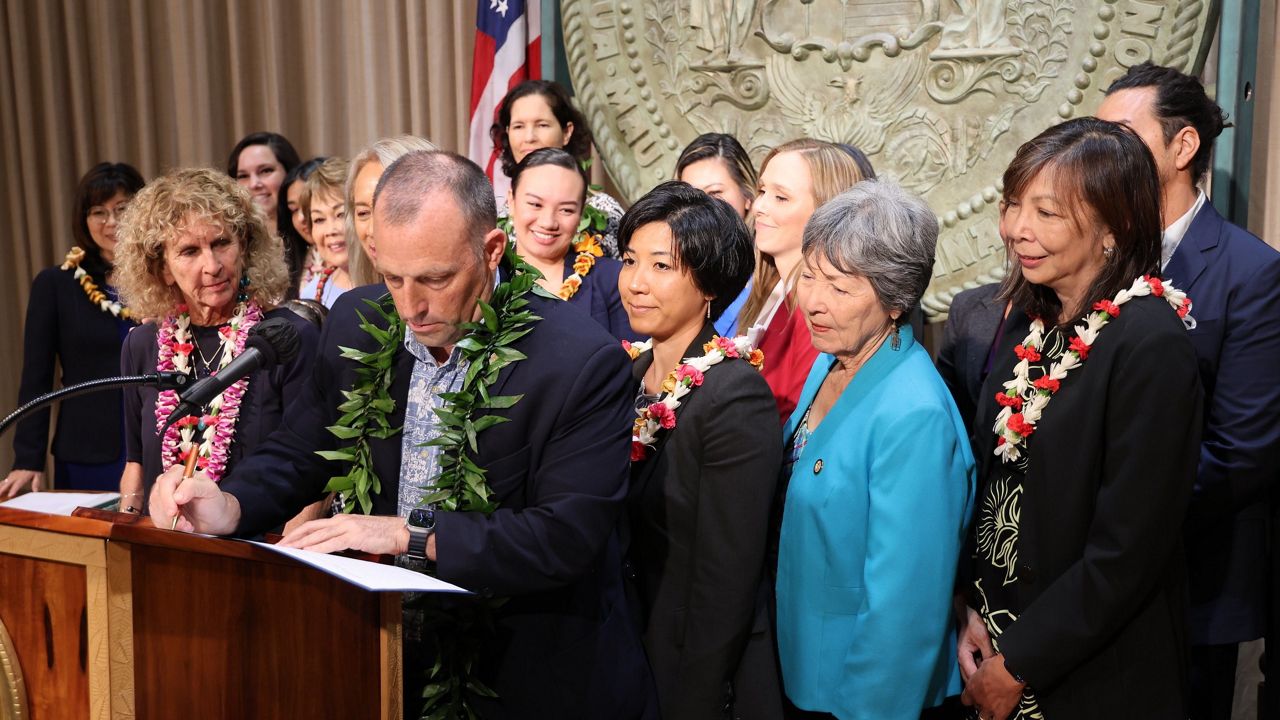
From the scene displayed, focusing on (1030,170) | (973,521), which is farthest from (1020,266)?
(973,521)

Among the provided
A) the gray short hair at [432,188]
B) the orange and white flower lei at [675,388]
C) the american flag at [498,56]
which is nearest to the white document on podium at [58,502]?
the gray short hair at [432,188]

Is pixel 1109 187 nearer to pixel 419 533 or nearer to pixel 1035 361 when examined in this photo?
pixel 1035 361

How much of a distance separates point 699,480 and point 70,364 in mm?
3011

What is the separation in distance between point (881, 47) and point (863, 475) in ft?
6.83

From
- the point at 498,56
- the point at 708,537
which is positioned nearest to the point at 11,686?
the point at 708,537

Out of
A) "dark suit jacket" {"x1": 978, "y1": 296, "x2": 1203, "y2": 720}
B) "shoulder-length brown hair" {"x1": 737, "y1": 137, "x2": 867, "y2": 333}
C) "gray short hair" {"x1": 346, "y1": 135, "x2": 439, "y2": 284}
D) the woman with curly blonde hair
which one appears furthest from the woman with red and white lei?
"gray short hair" {"x1": 346, "y1": 135, "x2": 439, "y2": 284}

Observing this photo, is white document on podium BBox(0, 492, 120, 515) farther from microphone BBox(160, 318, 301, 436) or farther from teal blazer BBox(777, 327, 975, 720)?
teal blazer BBox(777, 327, 975, 720)

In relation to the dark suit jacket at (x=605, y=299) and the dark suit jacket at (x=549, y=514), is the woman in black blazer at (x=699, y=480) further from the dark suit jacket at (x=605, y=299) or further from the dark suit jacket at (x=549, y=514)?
the dark suit jacket at (x=605, y=299)

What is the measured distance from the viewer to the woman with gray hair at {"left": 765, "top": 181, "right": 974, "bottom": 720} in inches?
79.0

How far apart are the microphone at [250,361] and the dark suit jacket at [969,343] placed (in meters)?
1.64

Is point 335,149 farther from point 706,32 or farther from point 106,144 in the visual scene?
point 706,32

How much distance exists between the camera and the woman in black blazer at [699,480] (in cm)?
211

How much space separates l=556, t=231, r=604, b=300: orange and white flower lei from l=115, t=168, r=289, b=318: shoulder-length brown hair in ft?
2.98

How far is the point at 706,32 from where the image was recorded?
396 centimetres
